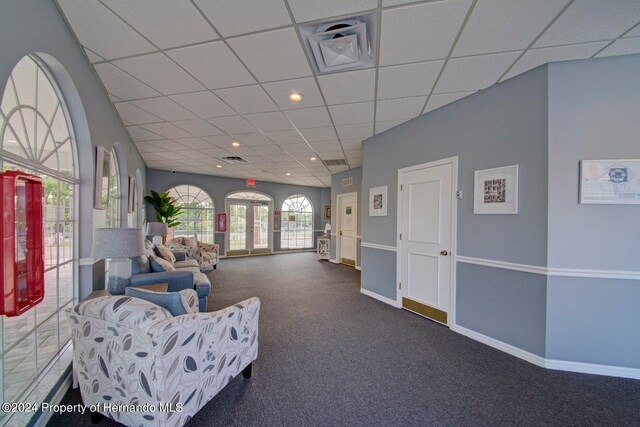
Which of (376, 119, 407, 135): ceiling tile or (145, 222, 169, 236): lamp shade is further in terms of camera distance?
(145, 222, 169, 236): lamp shade

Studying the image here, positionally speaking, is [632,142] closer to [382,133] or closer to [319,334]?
[382,133]

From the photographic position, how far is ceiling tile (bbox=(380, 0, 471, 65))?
1.67 m

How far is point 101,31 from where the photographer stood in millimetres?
1870

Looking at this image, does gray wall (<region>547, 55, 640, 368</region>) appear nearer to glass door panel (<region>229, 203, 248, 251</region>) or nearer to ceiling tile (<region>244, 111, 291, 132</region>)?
ceiling tile (<region>244, 111, 291, 132</region>)

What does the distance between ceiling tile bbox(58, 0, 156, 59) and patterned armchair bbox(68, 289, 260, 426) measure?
1934 mm

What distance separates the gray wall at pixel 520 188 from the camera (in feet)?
7.77

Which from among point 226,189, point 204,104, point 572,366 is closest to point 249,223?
point 226,189

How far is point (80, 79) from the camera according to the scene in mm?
2105

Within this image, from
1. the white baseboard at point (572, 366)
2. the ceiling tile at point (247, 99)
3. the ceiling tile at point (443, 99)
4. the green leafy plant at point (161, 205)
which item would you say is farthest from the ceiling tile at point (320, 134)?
the green leafy plant at point (161, 205)

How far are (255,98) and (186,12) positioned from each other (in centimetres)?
122

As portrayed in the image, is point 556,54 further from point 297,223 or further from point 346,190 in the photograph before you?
point 297,223

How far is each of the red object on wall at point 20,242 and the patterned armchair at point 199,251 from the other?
4.81 m

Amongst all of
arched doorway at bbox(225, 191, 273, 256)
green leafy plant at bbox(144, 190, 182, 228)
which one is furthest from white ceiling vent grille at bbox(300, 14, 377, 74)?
arched doorway at bbox(225, 191, 273, 256)

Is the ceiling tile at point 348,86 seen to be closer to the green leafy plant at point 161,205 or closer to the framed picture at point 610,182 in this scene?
the framed picture at point 610,182
